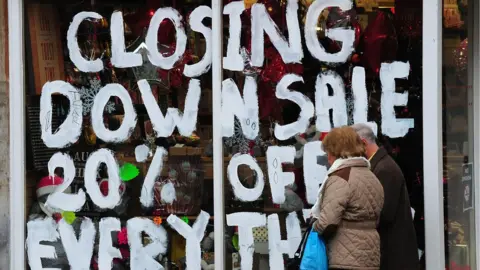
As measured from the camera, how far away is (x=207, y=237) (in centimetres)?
648

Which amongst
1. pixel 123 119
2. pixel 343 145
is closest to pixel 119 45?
pixel 123 119

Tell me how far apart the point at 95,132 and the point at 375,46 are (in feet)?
7.35

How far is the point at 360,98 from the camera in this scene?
629 centimetres

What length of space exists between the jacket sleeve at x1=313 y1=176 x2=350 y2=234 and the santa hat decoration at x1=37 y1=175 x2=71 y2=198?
7.84 feet

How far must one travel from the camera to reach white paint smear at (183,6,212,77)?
21.2 ft

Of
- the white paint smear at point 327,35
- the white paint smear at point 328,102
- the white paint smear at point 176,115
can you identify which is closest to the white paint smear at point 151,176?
the white paint smear at point 176,115

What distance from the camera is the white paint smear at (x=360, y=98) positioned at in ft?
20.6

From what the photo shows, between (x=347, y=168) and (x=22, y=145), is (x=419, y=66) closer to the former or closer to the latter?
(x=347, y=168)

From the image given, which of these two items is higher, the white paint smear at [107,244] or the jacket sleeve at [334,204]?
the jacket sleeve at [334,204]

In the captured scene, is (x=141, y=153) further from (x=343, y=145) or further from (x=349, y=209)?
(x=349, y=209)

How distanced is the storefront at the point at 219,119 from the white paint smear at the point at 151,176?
0.04 ft

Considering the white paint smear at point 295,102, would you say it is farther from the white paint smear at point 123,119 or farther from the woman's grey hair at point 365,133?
the white paint smear at point 123,119

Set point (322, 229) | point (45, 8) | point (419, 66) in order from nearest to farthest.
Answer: point (322, 229)
point (419, 66)
point (45, 8)

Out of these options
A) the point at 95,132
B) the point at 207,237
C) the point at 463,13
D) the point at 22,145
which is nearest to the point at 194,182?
the point at 207,237
